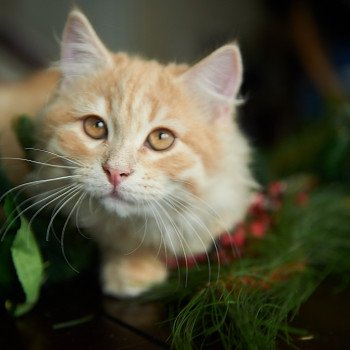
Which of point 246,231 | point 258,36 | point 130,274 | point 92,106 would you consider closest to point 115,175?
point 92,106

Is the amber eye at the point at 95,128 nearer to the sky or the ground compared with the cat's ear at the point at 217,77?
nearer to the ground

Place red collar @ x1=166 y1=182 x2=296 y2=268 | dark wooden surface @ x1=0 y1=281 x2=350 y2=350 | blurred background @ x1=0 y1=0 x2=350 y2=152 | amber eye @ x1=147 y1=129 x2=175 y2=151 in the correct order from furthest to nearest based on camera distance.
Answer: blurred background @ x1=0 y1=0 x2=350 y2=152
red collar @ x1=166 y1=182 x2=296 y2=268
amber eye @ x1=147 y1=129 x2=175 y2=151
dark wooden surface @ x1=0 y1=281 x2=350 y2=350

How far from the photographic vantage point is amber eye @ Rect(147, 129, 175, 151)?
0.87 metres

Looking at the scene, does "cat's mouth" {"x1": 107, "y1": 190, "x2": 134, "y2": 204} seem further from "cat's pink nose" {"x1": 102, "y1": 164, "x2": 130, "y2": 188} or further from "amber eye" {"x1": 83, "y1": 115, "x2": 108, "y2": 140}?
"amber eye" {"x1": 83, "y1": 115, "x2": 108, "y2": 140}

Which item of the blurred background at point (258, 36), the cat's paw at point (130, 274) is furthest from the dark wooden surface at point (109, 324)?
the blurred background at point (258, 36)

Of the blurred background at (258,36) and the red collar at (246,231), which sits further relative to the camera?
the blurred background at (258,36)

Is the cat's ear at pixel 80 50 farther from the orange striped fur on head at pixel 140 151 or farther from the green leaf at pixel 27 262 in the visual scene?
the green leaf at pixel 27 262

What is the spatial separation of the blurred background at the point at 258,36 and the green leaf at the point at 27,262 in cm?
192

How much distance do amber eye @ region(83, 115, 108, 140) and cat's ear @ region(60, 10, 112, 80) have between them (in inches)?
5.3

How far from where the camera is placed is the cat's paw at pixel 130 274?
96 cm

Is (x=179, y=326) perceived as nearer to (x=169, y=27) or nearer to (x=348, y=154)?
(x=348, y=154)

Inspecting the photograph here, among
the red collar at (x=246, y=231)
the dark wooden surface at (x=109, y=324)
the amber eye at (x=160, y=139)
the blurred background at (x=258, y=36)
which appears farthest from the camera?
the blurred background at (x=258, y=36)

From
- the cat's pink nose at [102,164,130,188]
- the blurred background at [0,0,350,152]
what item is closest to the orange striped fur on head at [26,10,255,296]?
the cat's pink nose at [102,164,130,188]

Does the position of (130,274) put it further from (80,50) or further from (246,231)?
(80,50)
